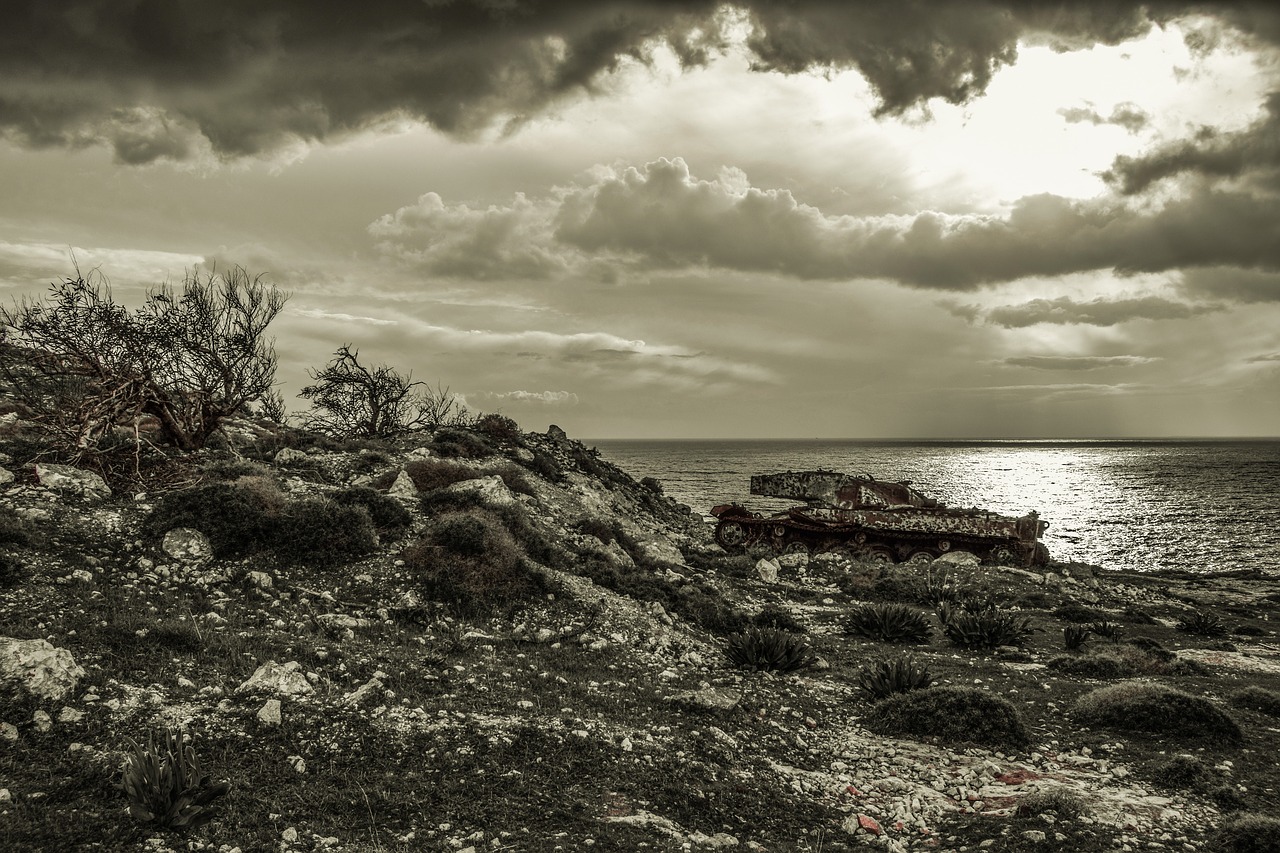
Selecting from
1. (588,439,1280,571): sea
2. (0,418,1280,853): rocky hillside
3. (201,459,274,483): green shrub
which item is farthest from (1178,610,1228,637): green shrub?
(201,459,274,483): green shrub

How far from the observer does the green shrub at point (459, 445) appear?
20.2 meters

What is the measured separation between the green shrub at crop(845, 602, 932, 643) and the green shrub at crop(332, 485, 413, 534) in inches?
350

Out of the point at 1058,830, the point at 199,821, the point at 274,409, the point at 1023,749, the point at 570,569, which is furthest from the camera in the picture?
the point at 274,409

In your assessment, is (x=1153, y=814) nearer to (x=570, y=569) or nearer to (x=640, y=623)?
(x=640, y=623)

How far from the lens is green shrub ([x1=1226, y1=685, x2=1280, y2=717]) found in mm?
9375

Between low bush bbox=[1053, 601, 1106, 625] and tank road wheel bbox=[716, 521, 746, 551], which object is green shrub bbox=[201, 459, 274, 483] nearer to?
tank road wheel bbox=[716, 521, 746, 551]

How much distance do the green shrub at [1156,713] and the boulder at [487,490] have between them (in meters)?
11.2

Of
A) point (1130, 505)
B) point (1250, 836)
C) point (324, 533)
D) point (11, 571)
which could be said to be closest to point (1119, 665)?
point (1250, 836)

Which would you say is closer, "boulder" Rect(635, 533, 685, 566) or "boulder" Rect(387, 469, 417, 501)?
"boulder" Rect(387, 469, 417, 501)

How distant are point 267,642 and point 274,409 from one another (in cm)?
2593

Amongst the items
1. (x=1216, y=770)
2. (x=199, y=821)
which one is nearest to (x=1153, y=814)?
(x=1216, y=770)

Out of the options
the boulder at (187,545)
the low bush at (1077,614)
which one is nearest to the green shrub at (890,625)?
the low bush at (1077,614)

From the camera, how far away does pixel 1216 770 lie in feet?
23.8

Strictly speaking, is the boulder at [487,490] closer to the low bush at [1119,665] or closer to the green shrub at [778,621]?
the green shrub at [778,621]
